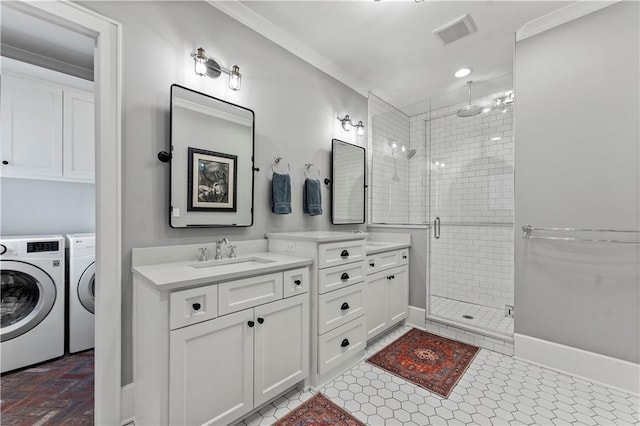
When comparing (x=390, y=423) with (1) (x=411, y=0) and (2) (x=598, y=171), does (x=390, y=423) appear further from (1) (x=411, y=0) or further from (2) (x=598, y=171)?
(1) (x=411, y=0)

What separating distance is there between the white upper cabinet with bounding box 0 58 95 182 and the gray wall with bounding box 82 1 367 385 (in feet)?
4.03

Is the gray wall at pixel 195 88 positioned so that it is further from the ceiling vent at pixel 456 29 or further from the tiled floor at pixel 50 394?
the ceiling vent at pixel 456 29

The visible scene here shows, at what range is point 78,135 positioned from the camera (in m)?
2.40

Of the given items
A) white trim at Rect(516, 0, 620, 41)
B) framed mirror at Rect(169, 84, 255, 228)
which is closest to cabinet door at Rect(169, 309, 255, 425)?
framed mirror at Rect(169, 84, 255, 228)

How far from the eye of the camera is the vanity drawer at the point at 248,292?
140 cm

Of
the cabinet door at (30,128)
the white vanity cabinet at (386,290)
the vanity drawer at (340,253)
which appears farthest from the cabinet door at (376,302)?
the cabinet door at (30,128)

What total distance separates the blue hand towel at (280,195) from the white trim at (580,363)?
7.26ft

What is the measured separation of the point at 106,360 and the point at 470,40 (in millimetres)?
3561

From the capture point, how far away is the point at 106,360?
151 cm

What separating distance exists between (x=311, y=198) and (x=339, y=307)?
1023 mm

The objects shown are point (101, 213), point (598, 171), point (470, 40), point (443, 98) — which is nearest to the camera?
point (101, 213)

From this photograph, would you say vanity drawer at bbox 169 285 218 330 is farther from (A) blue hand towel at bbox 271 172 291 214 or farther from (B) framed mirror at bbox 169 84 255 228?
(A) blue hand towel at bbox 271 172 291 214


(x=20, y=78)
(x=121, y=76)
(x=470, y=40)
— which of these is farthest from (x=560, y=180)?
(x=20, y=78)

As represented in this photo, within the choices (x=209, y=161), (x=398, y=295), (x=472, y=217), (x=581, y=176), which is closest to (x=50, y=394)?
(x=209, y=161)
